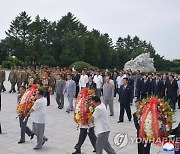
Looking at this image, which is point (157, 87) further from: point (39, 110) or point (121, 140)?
point (39, 110)

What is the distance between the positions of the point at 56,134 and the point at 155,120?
4.62 metres

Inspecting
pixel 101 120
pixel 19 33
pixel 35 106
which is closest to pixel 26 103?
pixel 35 106

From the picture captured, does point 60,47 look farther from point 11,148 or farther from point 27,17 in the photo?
point 11,148

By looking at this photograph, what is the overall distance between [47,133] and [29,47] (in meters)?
50.1

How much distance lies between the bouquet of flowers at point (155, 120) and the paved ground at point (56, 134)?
1.97 metres

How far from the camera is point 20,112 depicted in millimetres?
8688

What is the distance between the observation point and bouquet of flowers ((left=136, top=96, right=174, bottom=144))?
21.1 ft

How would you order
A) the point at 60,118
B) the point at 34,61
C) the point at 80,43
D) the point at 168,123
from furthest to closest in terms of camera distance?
the point at 34,61, the point at 80,43, the point at 60,118, the point at 168,123

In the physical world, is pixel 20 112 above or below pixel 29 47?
below

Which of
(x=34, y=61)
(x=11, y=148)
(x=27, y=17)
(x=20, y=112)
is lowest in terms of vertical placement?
(x=11, y=148)

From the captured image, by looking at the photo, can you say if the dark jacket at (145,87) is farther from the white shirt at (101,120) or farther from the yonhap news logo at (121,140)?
the white shirt at (101,120)

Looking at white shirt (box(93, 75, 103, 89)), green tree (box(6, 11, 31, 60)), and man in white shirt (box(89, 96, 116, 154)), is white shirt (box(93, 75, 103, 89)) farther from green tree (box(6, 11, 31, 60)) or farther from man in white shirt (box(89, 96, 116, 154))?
green tree (box(6, 11, 31, 60))

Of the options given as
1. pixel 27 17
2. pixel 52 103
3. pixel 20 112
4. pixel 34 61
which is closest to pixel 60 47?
pixel 34 61

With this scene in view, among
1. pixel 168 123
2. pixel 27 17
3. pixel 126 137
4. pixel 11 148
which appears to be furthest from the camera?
pixel 27 17
